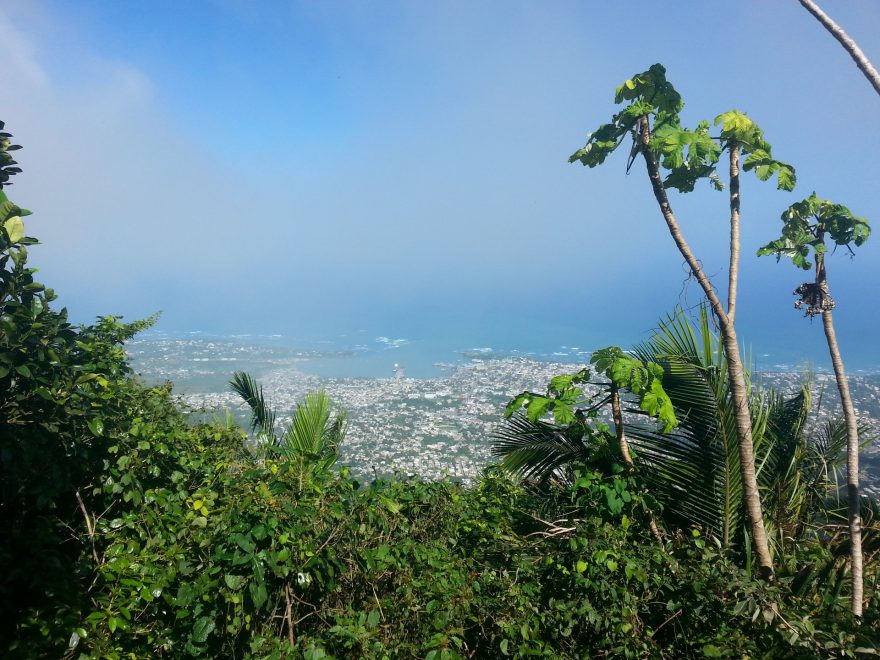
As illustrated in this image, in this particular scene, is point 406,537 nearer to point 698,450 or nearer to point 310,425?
point 698,450

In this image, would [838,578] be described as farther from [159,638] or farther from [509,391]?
[509,391]

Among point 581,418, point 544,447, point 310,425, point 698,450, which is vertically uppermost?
point 581,418

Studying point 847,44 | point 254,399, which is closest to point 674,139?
point 847,44

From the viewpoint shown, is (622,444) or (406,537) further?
(622,444)

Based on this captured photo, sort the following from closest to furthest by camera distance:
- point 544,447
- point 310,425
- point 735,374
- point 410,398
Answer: point 735,374, point 544,447, point 310,425, point 410,398

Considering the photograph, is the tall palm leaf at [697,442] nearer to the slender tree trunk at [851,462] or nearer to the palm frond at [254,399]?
the slender tree trunk at [851,462]

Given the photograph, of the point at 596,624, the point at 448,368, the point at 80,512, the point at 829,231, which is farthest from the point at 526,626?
the point at 448,368

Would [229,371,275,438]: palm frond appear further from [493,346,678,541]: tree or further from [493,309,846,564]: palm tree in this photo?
[493,309,846,564]: palm tree
